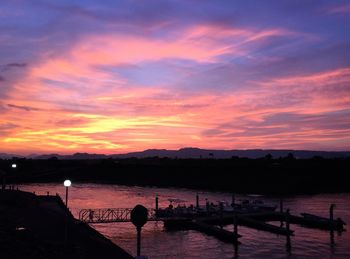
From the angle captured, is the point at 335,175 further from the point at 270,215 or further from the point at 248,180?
the point at 270,215

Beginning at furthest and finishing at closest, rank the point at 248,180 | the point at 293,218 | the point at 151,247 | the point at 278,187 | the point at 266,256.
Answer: the point at 248,180 < the point at 278,187 < the point at 293,218 < the point at 151,247 < the point at 266,256

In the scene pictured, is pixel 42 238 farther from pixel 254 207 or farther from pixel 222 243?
pixel 254 207

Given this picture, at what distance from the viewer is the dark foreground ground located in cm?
2392

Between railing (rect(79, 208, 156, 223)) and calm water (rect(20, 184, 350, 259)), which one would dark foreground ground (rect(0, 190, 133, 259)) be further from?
calm water (rect(20, 184, 350, 259))

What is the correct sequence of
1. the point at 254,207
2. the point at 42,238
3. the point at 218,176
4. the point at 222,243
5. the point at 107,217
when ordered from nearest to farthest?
the point at 42,238
the point at 222,243
the point at 107,217
the point at 254,207
the point at 218,176

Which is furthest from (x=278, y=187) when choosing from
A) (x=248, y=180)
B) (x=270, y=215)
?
(x=270, y=215)

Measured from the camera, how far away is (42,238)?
30531 mm

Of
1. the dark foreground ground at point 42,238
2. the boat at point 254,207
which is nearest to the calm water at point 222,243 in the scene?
the boat at point 254,207

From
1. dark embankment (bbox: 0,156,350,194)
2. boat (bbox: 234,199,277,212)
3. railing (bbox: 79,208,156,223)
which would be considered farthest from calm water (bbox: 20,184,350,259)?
dark embankment (bbox: 0,156,350,194)

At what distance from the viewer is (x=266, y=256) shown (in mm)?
44812

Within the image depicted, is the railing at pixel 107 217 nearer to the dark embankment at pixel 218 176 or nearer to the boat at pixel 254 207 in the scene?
the boat at pixel 254 207

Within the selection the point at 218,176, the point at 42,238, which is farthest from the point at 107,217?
the point at 218,176

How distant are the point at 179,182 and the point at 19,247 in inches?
5465

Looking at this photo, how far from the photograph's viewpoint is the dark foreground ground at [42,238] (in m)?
23.9
